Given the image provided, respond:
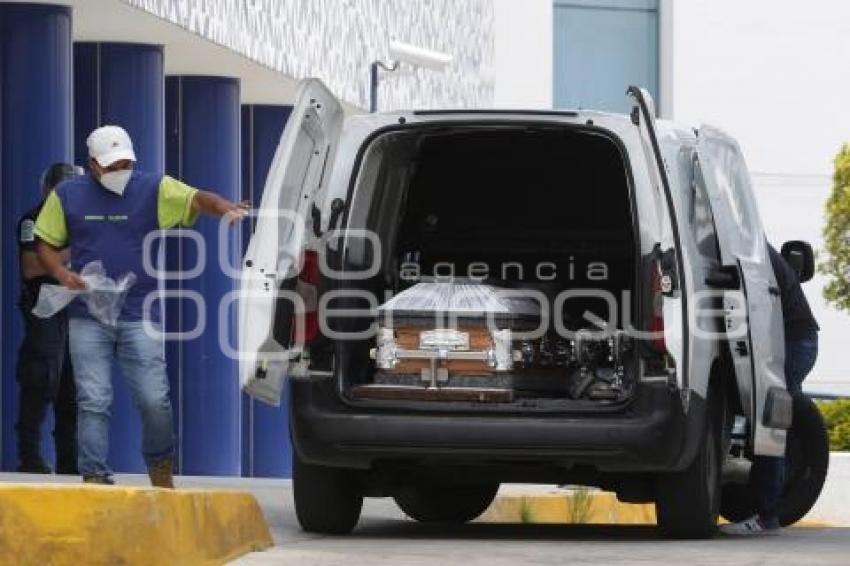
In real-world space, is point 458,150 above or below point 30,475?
above

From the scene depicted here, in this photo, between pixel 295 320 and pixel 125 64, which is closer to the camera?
pixel 295 320

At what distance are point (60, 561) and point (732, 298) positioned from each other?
402cm

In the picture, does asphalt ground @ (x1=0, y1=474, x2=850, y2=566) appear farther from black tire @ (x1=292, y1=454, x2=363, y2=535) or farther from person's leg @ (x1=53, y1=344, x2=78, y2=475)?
person's leg @ (x1=53, y1=344, x2=78, y2=475)

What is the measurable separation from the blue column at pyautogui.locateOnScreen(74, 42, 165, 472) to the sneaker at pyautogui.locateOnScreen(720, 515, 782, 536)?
8273 millimetres

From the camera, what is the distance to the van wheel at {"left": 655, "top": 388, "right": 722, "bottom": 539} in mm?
12141

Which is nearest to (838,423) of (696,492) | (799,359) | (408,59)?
(408,59)

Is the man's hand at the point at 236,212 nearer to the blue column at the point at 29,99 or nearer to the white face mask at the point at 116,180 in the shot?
the white face mask at the point at 116,180

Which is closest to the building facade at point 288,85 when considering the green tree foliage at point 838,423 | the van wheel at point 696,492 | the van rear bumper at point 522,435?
the green tree foliage at point 838,423

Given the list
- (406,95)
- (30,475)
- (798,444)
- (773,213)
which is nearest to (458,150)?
(798,444)

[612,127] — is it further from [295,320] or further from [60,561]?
[60,561]

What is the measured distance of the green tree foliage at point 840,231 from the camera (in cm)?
3422

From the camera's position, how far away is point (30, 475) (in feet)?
52.6

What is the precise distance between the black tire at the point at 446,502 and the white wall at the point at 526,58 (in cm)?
2659

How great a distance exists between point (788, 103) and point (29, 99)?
25.9 metres
